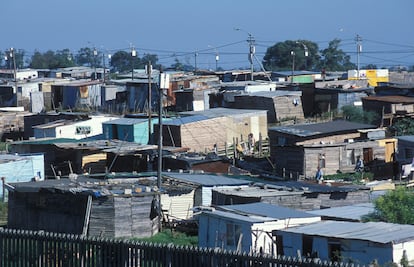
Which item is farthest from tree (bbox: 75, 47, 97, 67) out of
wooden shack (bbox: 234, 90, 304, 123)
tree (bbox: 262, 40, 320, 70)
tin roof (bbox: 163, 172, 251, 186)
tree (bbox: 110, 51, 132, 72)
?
tin roof (bbox: 163, 172, 251, 186)

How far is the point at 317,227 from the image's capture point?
17.8m

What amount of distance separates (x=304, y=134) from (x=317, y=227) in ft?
54.7

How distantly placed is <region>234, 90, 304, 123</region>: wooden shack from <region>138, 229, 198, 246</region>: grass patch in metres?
21.9

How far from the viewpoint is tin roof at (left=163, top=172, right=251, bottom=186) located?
2570cm

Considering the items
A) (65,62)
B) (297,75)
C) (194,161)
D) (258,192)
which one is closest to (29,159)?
(194,161)

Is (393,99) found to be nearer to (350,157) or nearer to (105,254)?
(350,157)

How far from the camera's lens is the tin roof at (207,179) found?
25.7 metres

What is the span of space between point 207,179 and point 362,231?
10090 mm

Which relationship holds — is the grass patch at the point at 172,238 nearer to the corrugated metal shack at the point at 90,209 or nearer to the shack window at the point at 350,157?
the corrugated metal shack at the point at 90,209

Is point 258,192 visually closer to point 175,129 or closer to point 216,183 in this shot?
point 216,183

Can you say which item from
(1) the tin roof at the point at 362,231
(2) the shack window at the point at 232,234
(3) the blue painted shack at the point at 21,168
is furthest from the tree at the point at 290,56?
(1) the tin roof at the point at 362,231

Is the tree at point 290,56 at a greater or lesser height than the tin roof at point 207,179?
greater

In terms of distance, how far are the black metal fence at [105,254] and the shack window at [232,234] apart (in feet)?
16.6

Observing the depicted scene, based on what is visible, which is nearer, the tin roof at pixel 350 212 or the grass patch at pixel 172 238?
the tin roof at pixel 350 212
